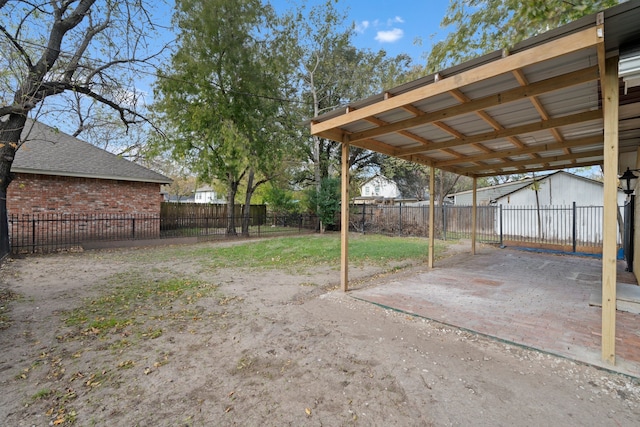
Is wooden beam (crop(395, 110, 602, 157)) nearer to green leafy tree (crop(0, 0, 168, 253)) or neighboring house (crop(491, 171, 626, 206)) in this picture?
green leafy tree (crop(0, 0, 168, 253))

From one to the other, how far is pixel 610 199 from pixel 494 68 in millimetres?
1610

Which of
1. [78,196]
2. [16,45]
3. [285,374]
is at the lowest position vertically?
[285,374]

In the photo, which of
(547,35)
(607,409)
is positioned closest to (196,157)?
(547,35)

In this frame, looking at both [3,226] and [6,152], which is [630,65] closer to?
[6,152]

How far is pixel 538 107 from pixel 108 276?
8358 mm

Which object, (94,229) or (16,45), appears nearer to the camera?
(16,45)

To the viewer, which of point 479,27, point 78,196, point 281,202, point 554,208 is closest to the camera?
point 479,27

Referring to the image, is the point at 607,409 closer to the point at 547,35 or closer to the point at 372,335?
the point at 372,335

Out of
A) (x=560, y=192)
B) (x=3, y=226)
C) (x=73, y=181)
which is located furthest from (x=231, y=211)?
Result: (x=560, y=192)

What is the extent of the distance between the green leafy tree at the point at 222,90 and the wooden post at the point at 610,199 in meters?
12.3

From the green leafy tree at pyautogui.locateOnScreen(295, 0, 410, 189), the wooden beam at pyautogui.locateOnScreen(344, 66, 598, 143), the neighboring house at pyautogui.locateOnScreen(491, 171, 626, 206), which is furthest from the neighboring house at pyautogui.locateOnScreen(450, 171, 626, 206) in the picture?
the wooden beam at pyautogui.locateOnScreen(344, 66, 598, 143)

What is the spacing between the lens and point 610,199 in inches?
104

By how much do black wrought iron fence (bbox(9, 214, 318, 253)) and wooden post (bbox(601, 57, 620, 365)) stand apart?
1260 centimetres

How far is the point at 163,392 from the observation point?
238cm
